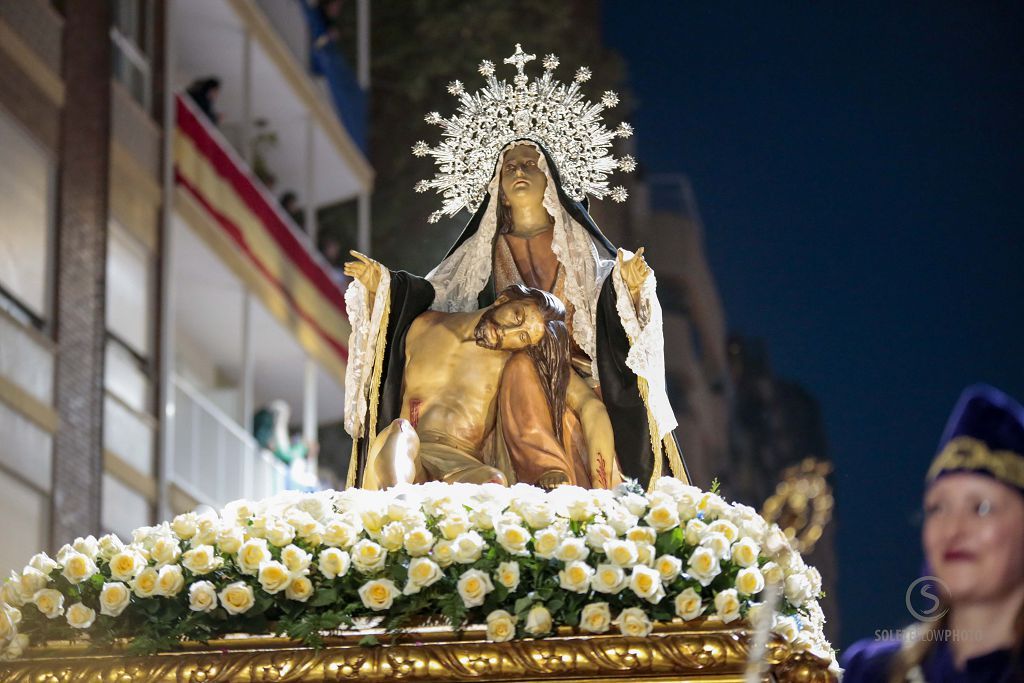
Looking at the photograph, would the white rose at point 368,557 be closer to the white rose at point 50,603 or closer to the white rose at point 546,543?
Result: the white rose at point 546,543

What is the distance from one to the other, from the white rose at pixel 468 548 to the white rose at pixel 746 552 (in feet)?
2.16

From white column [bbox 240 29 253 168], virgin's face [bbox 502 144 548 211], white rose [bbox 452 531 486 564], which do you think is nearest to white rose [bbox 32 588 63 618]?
white rose [bbox 452 531 486 564]

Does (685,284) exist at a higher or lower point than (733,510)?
higher

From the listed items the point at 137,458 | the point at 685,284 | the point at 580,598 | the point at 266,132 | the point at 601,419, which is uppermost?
the point at 266,132

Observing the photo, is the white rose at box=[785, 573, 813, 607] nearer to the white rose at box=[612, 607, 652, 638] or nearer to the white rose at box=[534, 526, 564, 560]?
the white rose at box=[612, 607, 652, 638]

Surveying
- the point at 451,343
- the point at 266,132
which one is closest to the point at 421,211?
the point at 266,132

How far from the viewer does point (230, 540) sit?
5.62 meters

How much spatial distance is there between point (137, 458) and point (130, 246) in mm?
1851

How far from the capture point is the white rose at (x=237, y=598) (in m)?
5.44

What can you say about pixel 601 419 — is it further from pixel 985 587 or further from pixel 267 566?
pixel 985 587

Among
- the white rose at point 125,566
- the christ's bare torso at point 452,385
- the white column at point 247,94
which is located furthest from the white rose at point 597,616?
the white column at point 247,94

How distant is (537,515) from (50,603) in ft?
4.31

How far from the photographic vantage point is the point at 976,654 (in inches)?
149

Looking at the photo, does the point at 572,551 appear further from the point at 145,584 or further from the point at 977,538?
the point at 977,538
